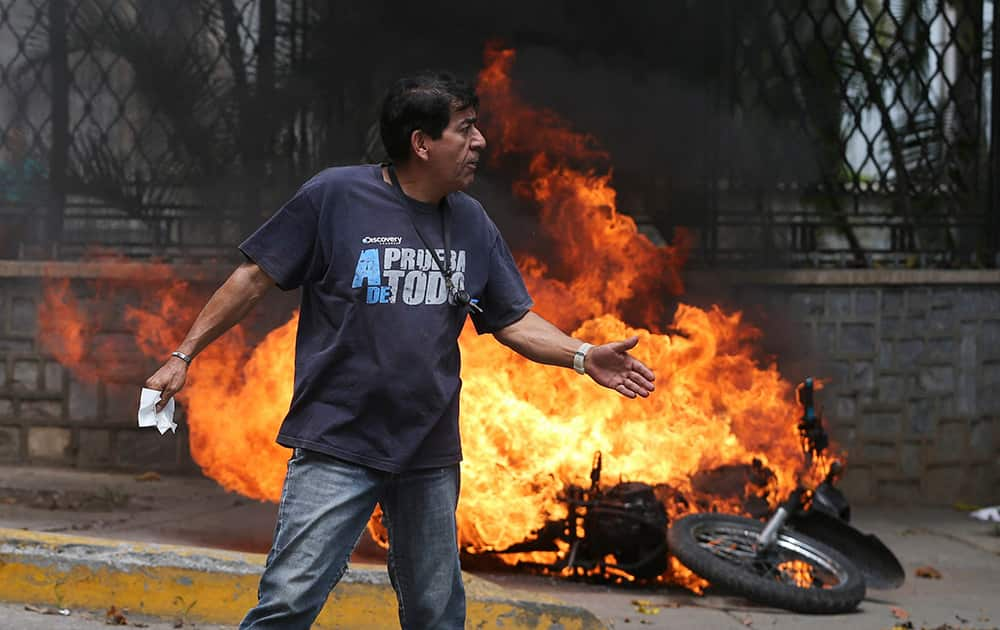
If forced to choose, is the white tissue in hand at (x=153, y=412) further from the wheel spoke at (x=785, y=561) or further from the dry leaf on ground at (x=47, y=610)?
the wheel spoke at (x=785, y=561)

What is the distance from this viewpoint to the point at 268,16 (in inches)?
390

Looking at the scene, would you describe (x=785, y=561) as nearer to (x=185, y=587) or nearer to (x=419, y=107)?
(x=185, y=587)

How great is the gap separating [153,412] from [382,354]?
630 mm

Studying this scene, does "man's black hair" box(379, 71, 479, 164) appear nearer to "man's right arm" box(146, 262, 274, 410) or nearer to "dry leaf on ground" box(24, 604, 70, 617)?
"man's right arm" box(146, 262, 274, 410)

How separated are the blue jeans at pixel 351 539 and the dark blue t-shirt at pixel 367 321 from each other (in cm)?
6

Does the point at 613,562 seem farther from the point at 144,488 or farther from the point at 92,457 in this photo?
the point at 92,457

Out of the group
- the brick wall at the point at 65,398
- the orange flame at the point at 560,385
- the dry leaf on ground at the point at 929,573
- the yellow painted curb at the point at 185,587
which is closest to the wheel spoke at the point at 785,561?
the orange flame at the point at 560,385

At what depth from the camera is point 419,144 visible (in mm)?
3727

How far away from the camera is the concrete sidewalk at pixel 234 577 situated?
5.46 meters

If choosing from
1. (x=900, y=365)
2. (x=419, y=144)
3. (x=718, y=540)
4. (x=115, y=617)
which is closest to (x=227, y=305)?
(x=419, y=144)

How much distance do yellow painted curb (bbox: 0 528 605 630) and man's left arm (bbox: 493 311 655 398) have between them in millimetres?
1793

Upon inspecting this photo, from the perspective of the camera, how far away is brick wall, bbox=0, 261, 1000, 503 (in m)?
9.62

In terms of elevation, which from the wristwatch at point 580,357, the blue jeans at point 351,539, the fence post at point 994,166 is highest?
the fence post at point 994,166

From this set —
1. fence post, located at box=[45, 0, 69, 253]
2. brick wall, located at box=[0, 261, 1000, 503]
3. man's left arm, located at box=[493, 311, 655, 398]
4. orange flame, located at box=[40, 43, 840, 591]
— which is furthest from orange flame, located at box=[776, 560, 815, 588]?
fence post, located at box=[45, 0, 69, 253]
